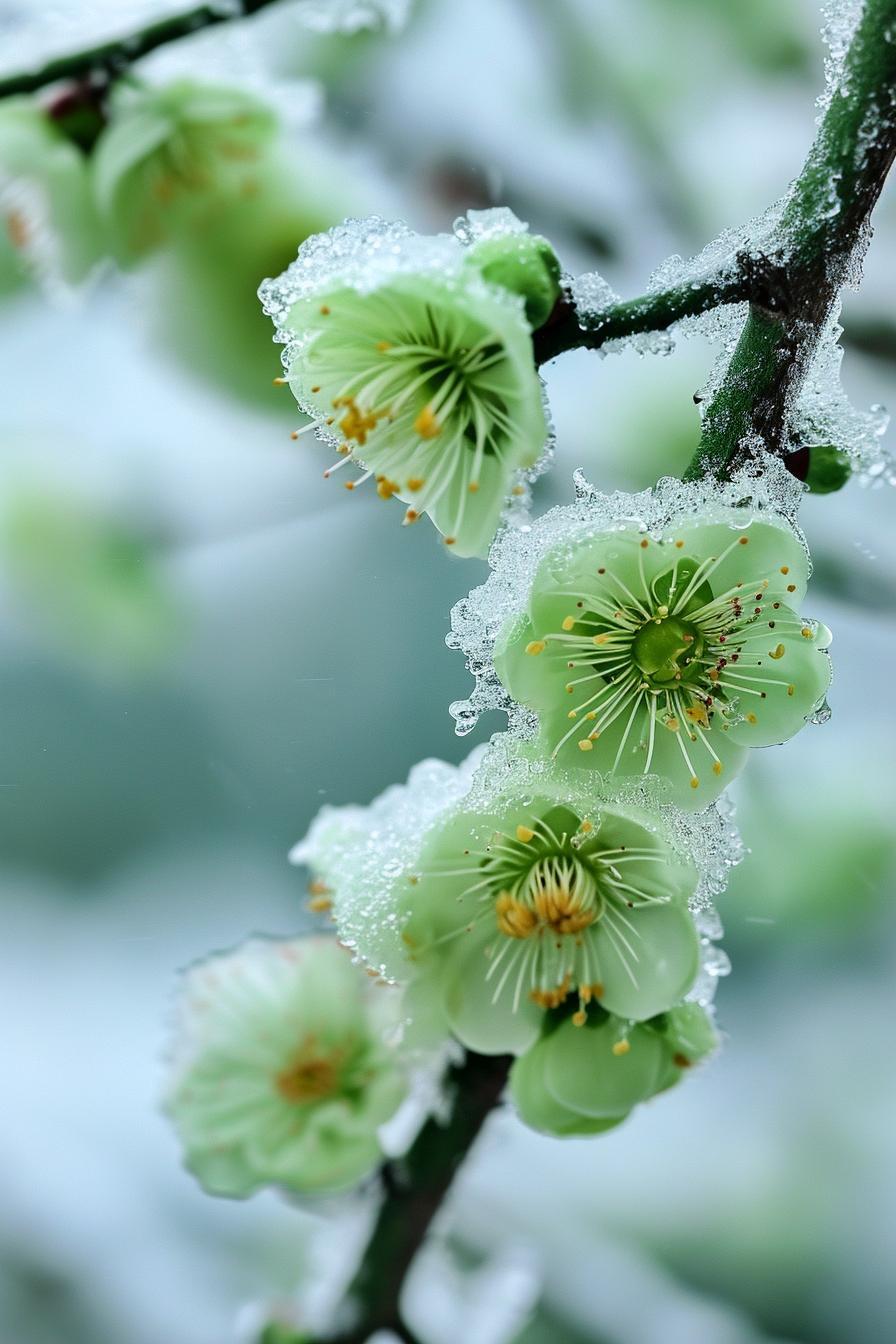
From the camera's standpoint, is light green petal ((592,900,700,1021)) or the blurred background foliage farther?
the blurred background foliage

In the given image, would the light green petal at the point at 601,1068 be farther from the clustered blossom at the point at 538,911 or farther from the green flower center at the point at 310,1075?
the green flower center at the point at 310,1075

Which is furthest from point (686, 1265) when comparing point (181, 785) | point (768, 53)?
point (768, 53)

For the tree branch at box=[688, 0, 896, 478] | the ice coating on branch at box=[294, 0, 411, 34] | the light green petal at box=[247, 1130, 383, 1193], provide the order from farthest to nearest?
the ice coating on branch at box=[294, 0, 411, 34], the light green petal at box=[247, 1130, 383, 1193], the tree branch at box=[688, 0, 896, 478]

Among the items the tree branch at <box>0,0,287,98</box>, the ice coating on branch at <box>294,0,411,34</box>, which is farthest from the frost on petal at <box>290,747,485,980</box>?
the ice coating on branch at <box>294,0,411,34</box>

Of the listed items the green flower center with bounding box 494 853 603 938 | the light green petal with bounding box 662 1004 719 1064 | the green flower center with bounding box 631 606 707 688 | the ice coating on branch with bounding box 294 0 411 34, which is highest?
the ice coating on branch with bounding box 294 0 411 34

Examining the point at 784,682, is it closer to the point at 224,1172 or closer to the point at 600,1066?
the point at 600,1066

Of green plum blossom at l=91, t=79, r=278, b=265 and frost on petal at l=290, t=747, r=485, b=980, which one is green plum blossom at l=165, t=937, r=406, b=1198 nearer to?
frost on petal at l=290, t=747, r=485, b=980
